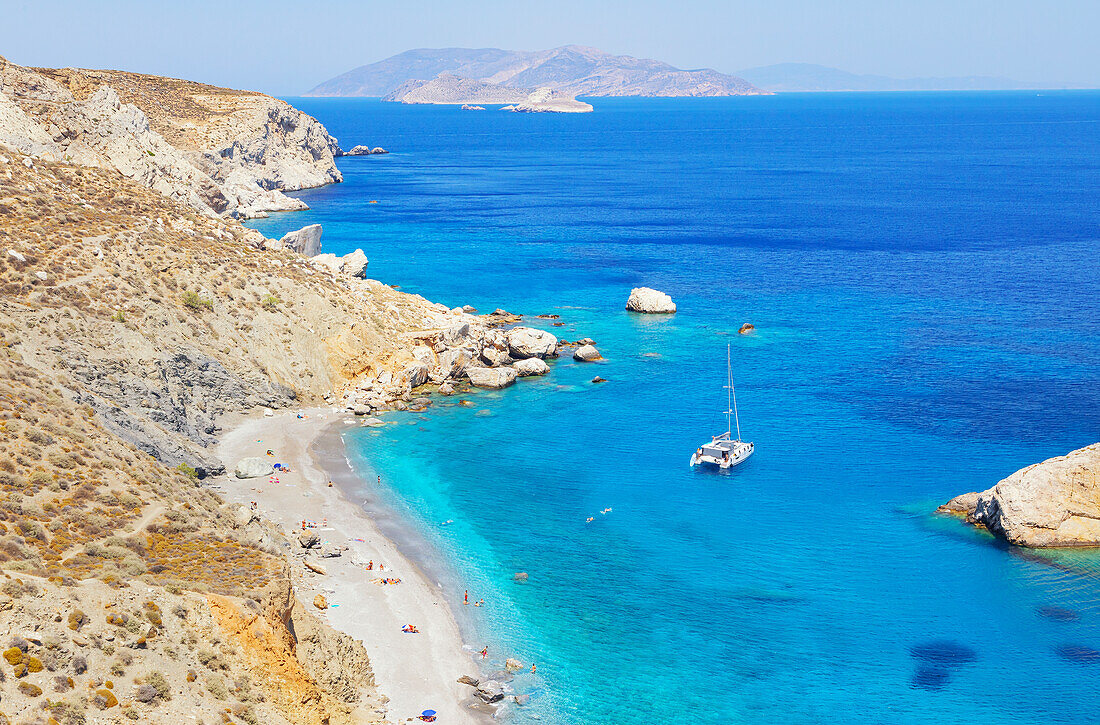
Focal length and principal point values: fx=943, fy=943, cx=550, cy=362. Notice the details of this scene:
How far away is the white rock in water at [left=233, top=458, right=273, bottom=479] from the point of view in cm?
5622

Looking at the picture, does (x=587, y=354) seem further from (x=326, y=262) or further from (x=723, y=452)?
(x=326, y=262)

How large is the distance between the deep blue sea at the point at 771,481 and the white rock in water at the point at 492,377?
2.04 metres

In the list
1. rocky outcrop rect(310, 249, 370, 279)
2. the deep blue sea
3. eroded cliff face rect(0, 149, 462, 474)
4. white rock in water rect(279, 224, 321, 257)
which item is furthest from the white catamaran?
white rock in water rect(279, 224, 321, 257)

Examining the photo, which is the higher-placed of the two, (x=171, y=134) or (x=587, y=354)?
(x=171, y=134)

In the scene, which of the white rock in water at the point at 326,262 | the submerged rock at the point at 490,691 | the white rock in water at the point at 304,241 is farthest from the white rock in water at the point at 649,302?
the submerged rock at the point at 490,691

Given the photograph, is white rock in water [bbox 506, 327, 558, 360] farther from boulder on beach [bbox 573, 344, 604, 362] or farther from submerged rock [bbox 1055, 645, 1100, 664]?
submerged rock [bbox 1055, 645, 1100, 664]

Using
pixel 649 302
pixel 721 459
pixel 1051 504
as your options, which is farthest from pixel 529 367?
pixel 1051 504

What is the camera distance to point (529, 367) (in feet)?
258

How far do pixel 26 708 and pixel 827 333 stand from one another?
77.5 metres

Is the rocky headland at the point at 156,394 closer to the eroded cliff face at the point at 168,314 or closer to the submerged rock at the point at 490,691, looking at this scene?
the eroded cliff face at the point at 168,314

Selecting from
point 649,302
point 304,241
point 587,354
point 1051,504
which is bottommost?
point 1051,504

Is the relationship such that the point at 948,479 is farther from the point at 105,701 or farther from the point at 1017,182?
the point at 1017,182

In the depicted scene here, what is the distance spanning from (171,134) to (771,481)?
135 m

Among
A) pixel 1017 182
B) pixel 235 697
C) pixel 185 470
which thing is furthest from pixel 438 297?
pixel 1017 182
